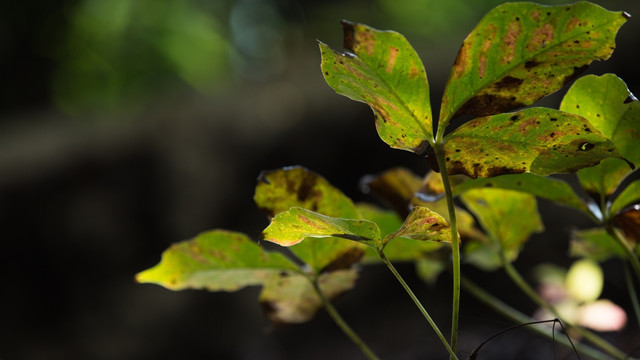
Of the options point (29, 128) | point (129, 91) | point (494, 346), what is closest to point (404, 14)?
point (129, 91)

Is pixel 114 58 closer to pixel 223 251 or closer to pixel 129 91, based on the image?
pixel 129 91

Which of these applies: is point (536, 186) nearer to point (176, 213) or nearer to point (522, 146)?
point (522, 146)

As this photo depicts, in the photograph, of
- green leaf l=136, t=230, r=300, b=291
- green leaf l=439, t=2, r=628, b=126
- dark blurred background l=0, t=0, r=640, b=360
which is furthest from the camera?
dark blurred background l=0, t=0, r=640, b=360

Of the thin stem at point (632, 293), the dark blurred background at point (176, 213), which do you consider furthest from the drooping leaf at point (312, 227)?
the dark blurred background at point (176, 213)

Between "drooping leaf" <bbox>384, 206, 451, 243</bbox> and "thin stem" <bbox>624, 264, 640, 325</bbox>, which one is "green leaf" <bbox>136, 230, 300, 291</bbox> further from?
"thin stem" <bbox>624, 264, 640, 325</bbox>

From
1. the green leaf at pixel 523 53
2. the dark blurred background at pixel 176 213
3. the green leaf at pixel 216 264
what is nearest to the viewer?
the green leaf at pixel 523 53

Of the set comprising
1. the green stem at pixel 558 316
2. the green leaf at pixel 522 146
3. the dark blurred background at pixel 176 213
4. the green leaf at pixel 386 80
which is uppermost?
the green leaf at pixel 386 80

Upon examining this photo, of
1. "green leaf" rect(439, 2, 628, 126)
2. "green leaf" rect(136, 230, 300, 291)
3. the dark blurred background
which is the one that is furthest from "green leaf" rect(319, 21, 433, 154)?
the dark blurred background

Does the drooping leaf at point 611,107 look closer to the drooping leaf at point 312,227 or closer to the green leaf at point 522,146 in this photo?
the green leaf at point 522,146
